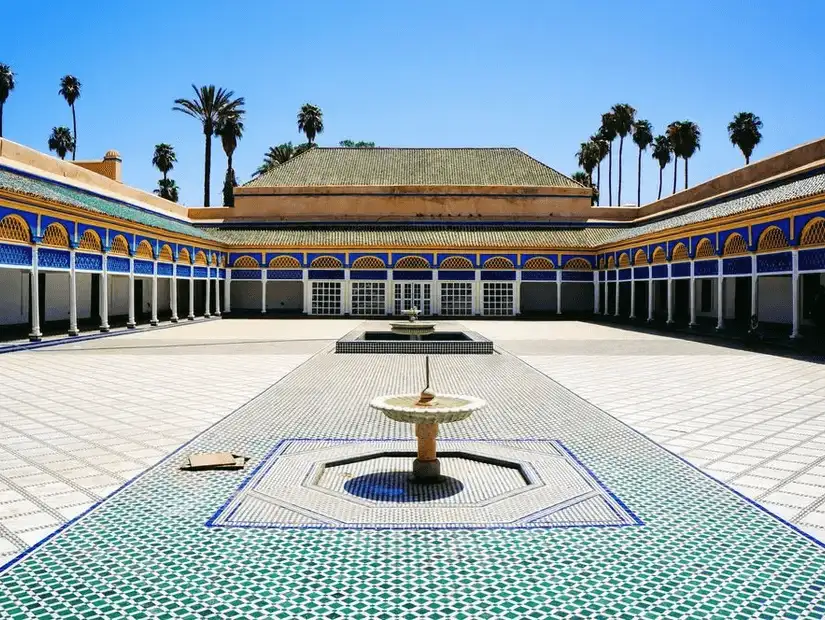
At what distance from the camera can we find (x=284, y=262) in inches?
1314

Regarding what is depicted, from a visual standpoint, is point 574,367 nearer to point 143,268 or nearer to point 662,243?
point 662,243

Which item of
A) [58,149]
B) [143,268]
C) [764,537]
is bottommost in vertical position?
[764,537]

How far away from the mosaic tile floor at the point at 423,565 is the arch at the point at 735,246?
644 inches

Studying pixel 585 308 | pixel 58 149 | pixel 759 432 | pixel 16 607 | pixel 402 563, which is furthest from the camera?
pixel 58 149

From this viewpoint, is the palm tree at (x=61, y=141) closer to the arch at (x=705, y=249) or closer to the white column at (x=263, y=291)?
the white column at (x=263, y=291)

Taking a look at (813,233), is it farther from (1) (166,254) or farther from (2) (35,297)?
(1) (166,254)

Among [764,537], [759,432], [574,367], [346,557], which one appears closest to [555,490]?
[764,537]

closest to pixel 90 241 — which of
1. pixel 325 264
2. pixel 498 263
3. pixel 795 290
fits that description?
pixel 325 264

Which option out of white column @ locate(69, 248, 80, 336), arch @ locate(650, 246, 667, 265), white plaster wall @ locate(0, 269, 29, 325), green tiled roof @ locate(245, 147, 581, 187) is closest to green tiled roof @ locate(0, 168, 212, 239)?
white column @ locate(69, 248, 80, 336)

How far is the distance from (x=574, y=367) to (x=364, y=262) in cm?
2105

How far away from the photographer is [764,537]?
435cm

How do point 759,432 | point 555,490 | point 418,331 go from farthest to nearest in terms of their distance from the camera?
point 418,331 < point 759,432 < point 555,490

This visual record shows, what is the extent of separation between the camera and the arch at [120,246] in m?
21.5

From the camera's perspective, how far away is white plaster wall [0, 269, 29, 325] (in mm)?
22422
